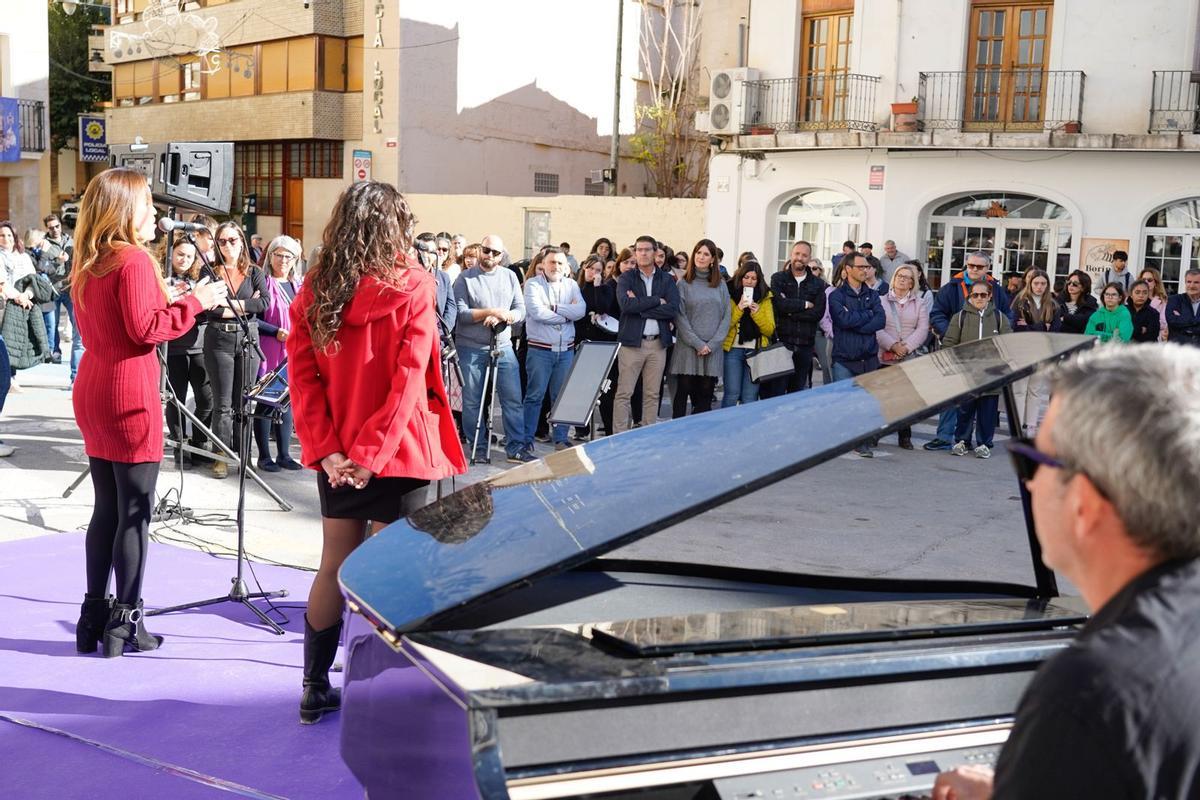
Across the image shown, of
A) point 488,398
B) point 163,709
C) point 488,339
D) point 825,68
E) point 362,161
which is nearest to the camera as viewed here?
point 163,709

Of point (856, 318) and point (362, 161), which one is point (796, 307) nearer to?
point (856, 318)

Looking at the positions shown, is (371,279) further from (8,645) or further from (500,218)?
(500,218)

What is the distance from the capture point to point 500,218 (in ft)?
87.8

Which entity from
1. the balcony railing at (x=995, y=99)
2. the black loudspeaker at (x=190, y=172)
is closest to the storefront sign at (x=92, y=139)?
the balcony railing at (x=995, y=99)

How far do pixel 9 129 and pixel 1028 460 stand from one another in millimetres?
32598

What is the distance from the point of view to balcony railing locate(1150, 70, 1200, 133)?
19.0 metres

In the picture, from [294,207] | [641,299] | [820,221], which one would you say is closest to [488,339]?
[641,299]

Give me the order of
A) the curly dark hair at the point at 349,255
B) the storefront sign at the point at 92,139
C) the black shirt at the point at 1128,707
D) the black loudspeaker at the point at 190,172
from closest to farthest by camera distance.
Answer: the black shirt at the point at 1128,707, the curly dark hair at the point at 349,255, the black loudspeaker at the point at 190,172, the storefront sign at the point at 92,139

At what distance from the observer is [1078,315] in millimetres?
12664

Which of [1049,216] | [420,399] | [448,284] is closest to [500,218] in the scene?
[1049,216]

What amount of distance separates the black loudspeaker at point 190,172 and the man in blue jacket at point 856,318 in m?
5.44

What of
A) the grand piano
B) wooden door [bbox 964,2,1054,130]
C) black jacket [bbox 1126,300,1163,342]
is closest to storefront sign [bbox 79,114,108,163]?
wooden door [bbox 964,2,1054,130]

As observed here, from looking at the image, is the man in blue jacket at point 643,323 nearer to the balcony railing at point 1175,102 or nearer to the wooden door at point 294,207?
the balcony railing at point 1175,102

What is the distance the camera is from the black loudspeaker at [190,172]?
8.09 meters
